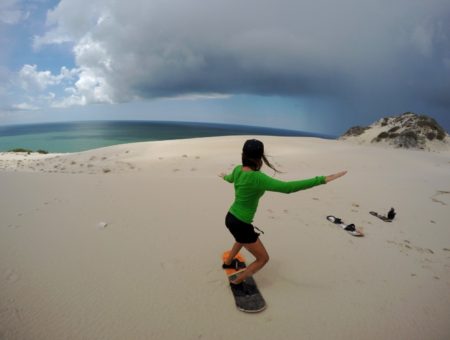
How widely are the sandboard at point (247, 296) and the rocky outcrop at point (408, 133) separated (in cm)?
2374

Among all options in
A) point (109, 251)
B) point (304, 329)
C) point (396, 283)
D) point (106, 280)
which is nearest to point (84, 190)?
point (109, 251)

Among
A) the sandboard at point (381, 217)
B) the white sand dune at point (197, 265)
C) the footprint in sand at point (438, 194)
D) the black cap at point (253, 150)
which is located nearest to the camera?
the white sand dune at point (197, 265)

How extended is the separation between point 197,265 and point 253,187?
5.63 feet

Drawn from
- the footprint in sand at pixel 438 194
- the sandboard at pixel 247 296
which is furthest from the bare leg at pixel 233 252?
the footprint in sand at pixel 438 194

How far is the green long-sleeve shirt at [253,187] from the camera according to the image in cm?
263

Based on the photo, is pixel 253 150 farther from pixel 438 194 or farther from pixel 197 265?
pixel 438 194

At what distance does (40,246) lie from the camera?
378 centimetres

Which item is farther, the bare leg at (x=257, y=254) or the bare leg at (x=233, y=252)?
the bare leg at (x=233, y=252)

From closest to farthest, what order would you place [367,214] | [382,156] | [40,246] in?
[40,246] < [367,214] < [382,156]

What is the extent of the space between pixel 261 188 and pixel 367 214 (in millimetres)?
4932

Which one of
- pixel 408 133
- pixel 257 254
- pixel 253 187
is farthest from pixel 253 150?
pixel 408 133

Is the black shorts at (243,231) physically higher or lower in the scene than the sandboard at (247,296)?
higher

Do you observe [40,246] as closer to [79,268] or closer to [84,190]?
[79,268]

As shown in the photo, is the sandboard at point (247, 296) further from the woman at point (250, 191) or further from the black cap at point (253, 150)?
the black cap at point (253, 150)
